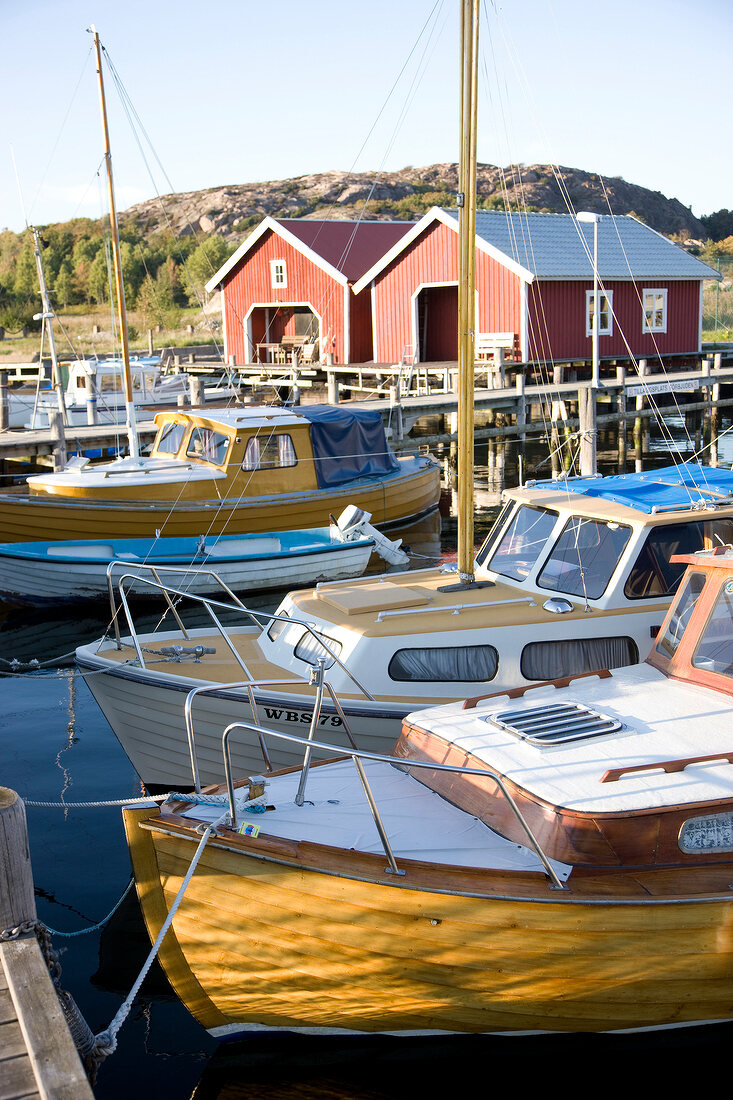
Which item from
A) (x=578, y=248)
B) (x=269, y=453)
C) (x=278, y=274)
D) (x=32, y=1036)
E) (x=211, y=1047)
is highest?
(x=578, y=248)

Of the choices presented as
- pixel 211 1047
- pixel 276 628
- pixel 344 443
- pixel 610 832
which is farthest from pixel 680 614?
pixel 344 443

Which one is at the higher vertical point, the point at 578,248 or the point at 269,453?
the point at 578,248

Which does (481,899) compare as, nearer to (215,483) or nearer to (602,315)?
(215,483)

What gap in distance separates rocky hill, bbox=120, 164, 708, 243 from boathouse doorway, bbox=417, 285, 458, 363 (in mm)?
53949

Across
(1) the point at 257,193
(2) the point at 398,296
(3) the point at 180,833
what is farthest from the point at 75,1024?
(1) the point at 257,193

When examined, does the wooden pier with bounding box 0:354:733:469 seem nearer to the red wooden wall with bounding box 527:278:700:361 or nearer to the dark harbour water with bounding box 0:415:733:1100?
the red wooden wall with bounding box 527:278:700:361

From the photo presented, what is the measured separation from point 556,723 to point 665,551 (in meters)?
3.09

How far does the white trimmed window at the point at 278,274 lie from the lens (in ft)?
119

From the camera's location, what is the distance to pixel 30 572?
15.6 meters

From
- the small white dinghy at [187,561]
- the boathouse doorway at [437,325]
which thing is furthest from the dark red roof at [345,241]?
the small white dinghy at [187,561]

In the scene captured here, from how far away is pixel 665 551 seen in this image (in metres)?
8.82

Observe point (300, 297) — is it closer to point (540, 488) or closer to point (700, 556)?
point (540, 488)

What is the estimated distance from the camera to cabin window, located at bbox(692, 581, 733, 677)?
22.0 ft

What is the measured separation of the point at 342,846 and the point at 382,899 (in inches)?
18.1
